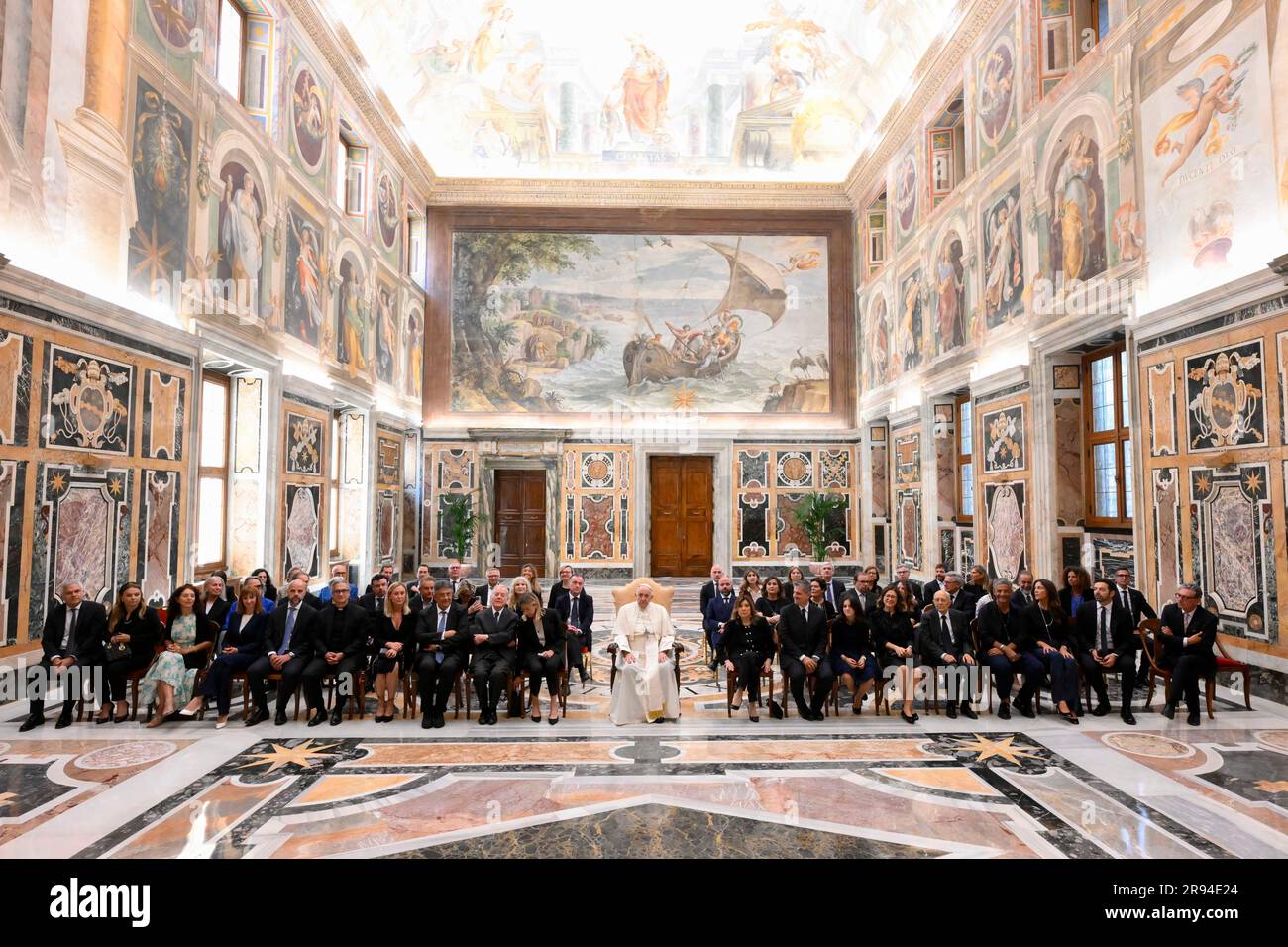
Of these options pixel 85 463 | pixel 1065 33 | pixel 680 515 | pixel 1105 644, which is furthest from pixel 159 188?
pixel 680 515

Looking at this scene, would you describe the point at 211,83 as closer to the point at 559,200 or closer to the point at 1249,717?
the point at 559,200

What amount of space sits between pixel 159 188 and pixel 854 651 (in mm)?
8916

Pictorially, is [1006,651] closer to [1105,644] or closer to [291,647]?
[1105,644]

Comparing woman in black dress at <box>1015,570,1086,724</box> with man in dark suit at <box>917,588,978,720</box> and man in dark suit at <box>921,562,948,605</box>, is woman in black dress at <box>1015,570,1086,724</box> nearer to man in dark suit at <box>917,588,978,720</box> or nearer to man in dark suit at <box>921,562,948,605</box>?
man in dark suit at <box>917,588,978,720</box>

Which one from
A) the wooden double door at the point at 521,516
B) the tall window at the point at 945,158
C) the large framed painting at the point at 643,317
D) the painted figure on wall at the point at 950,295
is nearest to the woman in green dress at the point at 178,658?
the wooden double door at the point at 521,516

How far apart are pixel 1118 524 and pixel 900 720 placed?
451 centimetres

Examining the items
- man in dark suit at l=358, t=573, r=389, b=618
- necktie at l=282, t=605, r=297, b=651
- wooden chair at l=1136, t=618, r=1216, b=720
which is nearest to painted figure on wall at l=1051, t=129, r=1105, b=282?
wooden chair at l=1136, t=618, r=1216, b=720

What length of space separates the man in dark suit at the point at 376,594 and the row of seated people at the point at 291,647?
465mm

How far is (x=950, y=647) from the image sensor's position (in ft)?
21.9

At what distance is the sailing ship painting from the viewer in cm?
1773

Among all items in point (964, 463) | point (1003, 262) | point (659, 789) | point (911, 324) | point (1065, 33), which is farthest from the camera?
point (911, 324)

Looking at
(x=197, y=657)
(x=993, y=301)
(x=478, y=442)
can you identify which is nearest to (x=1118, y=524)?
(x=993, y=301)

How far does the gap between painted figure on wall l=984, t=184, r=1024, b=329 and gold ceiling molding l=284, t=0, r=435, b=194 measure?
10.9m

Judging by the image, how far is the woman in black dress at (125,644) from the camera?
623 cm
